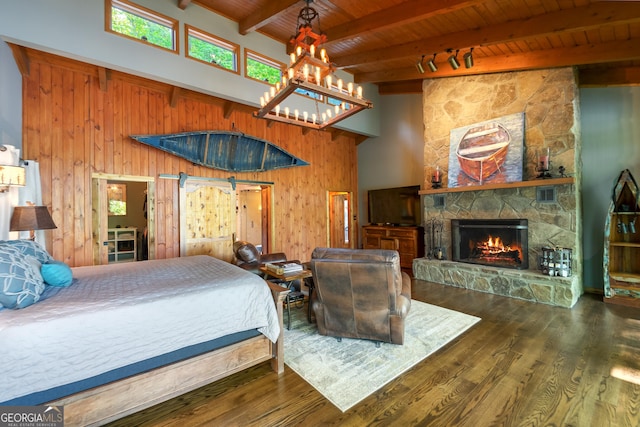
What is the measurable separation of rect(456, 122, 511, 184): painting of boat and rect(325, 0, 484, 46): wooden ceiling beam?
2.28 metres

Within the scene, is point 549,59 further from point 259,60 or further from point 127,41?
point 127,41

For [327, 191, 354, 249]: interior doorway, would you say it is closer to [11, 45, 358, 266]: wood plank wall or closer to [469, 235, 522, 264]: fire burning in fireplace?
[11, 45, 358, 266]: wood plank wall

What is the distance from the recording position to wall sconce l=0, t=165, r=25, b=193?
2.64 metres

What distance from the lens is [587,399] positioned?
196 centimetres

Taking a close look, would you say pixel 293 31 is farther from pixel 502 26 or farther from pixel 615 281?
pixel 615 281

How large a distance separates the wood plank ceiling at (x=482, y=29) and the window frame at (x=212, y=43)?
0.30 m

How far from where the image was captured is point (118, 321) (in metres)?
1.68

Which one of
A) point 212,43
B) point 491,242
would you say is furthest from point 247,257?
point 491,242

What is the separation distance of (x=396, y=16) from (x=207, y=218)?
4.47 meters

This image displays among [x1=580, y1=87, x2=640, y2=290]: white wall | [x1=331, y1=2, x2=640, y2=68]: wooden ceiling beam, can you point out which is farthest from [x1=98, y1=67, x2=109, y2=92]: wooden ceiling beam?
[x1=580, y1=87, x2=640, y2=290]: white wall

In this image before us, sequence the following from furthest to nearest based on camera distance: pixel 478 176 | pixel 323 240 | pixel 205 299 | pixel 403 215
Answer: pixel 323 240
pixel 403 215
pixel 478 176
pixel 205 299

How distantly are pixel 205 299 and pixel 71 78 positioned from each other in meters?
4.18

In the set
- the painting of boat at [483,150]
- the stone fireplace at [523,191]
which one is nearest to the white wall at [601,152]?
the stone fireplace at [523,191]

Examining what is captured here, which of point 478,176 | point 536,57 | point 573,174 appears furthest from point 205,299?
point 536,57
